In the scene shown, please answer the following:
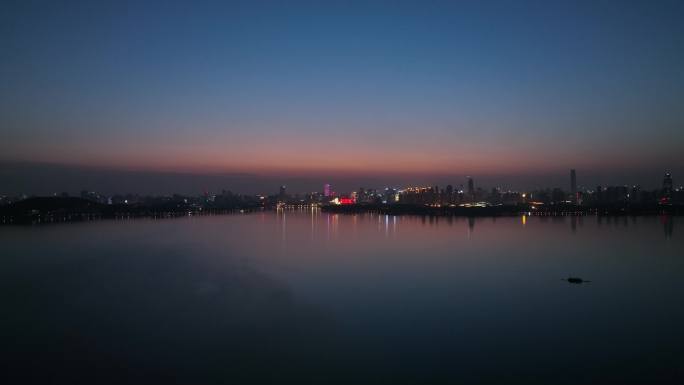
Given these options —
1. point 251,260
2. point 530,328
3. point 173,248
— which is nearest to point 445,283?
point 530,328

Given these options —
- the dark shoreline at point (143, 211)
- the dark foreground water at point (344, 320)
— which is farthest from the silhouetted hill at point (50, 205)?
the dark foreground water at point (344, 320)

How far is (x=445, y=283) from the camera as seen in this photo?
452 inches

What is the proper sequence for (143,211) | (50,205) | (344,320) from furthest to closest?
(143,211), (50,205), (344,320)

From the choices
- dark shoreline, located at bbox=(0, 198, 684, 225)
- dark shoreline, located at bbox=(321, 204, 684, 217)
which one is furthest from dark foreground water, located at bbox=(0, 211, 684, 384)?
dark shoreline, located at bbox=(321, 204, 684, 217)

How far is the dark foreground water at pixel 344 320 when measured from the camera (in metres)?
5.70

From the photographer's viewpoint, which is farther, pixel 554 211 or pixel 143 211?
pixel 143 211

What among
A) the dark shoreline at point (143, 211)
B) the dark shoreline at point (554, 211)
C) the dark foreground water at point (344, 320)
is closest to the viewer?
the dark foreground water at point (344, 320)

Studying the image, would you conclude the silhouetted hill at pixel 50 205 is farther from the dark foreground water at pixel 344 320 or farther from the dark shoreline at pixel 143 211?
the dark foreground water at pixel 344 320

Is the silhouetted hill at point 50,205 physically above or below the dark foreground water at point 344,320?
above

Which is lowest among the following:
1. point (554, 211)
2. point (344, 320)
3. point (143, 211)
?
point (344, 320)

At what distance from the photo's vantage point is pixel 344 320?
807 centimetres

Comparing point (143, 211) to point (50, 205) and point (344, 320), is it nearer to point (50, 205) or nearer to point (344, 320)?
point (50, 205)

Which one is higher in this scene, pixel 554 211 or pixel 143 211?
pixel 143 211

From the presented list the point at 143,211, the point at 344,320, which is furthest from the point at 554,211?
the point at 344,320
